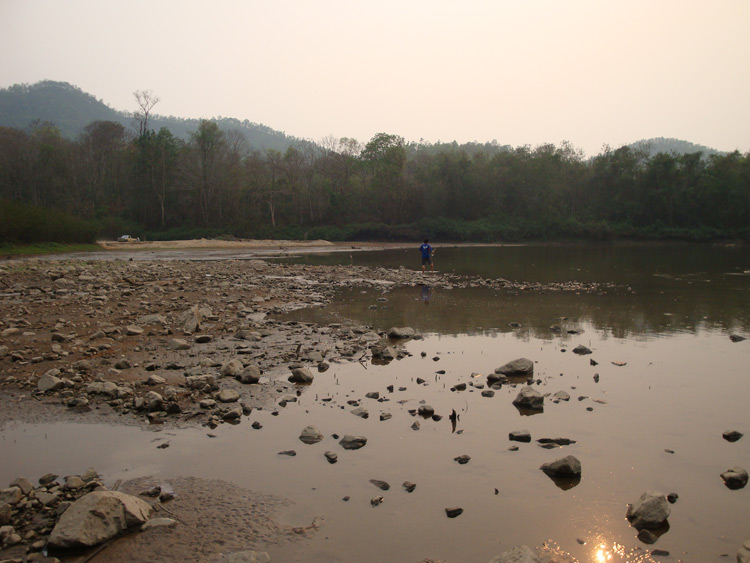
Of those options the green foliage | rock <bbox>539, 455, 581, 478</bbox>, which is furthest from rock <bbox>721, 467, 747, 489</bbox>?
the green foliage

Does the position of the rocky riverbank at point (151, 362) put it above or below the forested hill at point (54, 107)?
below

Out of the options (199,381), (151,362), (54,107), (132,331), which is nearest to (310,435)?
(199,381)

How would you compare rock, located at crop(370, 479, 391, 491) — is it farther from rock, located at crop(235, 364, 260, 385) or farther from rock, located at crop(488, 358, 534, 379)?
rock, located at crop(488, 358, 534, 379)

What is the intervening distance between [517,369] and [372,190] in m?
80.3

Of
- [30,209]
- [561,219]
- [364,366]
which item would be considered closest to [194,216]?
[30,209]

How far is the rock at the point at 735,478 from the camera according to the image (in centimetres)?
560

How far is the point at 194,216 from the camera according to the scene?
81562 millimetres

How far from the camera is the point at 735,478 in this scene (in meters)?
5.62

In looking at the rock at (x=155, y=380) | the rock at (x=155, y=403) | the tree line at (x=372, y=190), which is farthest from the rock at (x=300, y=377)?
the tree line at (x=372, y=190)

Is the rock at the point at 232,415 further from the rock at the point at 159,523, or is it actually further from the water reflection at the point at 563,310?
the water reflection at the point at 563,310

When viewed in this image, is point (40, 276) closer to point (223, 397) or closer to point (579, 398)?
point (223, 397)

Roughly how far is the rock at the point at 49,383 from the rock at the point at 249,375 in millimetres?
2708

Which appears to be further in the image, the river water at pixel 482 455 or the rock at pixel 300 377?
the rock at pixel 300 377

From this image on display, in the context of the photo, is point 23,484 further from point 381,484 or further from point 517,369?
point 517,369
